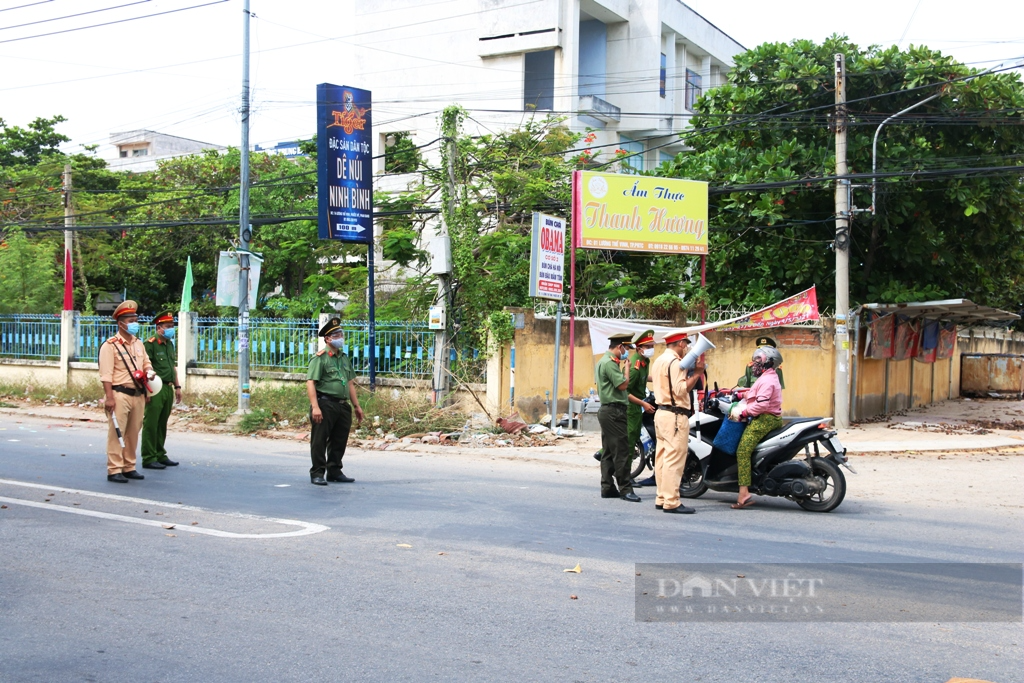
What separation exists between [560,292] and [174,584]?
10534 millimetres

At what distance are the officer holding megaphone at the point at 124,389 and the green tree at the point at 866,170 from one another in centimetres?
1326

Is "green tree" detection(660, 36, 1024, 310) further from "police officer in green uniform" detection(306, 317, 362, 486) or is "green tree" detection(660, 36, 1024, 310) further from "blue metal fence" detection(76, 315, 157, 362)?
"blue metal fence" detection(76, 315, 157, 362)

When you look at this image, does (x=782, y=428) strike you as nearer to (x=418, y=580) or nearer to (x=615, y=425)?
(x=615, y=425)

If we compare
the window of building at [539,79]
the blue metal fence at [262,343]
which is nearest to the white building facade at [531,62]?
the window of building at [539,79]

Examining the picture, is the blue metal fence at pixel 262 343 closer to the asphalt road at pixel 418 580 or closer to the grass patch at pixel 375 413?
the grass patch at pixel 375 413

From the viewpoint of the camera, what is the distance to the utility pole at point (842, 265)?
16375mm

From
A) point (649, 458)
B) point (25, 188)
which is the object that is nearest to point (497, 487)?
point (649, 458)

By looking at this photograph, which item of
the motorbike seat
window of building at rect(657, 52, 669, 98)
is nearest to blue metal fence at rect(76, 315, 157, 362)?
the motorbike seat

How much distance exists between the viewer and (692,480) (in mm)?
9141

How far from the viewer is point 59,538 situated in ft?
21.5

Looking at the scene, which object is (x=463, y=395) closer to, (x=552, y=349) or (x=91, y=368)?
(x=552, y=349)

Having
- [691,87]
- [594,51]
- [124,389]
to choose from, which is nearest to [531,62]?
[594,51]

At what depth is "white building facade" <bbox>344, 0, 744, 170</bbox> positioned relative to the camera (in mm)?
29938

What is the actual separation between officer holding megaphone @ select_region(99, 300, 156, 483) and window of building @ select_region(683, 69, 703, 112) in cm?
2929
